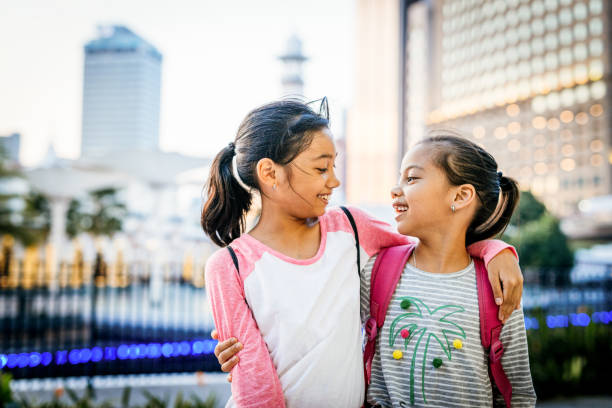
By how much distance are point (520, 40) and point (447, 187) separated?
77.2 m

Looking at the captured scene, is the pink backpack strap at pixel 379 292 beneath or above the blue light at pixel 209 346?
above

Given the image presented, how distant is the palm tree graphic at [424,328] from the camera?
147 cm

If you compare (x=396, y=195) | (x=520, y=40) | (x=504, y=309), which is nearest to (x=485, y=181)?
(x=396, y=195)

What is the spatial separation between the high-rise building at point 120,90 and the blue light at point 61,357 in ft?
199

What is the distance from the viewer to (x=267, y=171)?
4.99 ft

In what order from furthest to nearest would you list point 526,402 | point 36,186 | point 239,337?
point 36,186 < point 526,402 < point 239,337

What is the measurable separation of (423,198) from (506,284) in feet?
1.18

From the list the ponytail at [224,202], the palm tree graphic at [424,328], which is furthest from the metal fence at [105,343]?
the palm tree graphic at [424,328]

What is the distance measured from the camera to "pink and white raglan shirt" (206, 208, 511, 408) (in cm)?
133

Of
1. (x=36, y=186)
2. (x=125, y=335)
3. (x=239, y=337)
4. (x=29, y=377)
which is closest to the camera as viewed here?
(x=239, y=337)

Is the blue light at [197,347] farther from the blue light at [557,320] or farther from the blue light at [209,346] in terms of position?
the blue light at [557,320]

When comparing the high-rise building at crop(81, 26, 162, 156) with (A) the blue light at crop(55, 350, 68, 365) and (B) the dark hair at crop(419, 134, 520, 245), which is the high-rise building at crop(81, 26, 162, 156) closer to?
(A) the blue light at crop(55, 350, 68, 365)

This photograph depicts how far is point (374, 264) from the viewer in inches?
65.3

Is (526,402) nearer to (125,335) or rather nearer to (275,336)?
(275,336)
